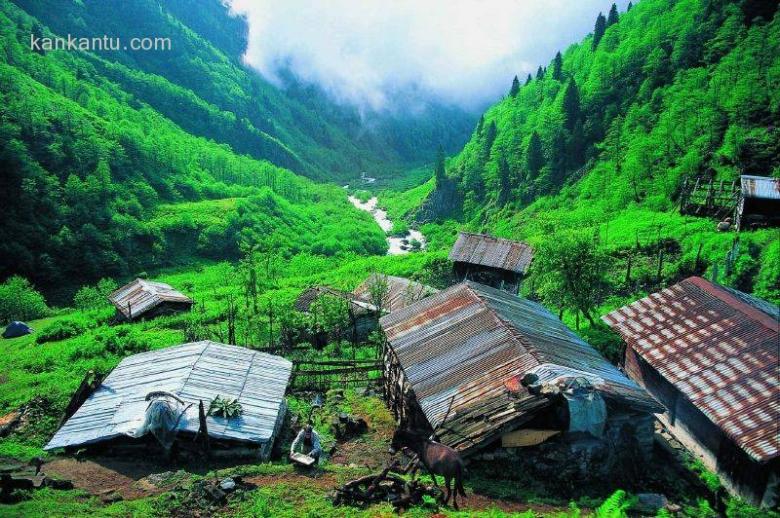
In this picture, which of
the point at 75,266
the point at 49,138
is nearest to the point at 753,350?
the point at 75,266

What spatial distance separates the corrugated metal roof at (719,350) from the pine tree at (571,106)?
80.3 m

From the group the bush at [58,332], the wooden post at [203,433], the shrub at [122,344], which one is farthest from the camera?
the bush at [58,332]

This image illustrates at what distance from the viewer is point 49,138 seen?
9288 cm

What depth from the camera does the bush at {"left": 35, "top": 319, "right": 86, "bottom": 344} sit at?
46.6m

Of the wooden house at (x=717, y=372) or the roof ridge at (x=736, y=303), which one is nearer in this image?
the wooden house at (x=717, y=372)

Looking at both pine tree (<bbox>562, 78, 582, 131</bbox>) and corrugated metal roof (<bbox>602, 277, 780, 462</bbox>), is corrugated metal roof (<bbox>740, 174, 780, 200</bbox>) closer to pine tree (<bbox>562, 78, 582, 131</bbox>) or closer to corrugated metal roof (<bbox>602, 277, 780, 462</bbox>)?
corrugated metal roof (<bbox>602, 277, 780, 462</bbox>)

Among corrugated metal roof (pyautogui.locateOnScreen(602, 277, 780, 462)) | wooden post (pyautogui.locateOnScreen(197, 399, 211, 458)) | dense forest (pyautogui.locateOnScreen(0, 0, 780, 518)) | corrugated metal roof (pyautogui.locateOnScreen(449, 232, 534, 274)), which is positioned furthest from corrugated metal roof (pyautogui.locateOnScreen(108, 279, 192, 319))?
corrugated metal roof (pyautogui.locateOnScreen(602, 277, 780, 462))

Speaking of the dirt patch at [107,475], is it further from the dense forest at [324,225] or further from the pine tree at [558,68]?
the pine tree at [558,68]

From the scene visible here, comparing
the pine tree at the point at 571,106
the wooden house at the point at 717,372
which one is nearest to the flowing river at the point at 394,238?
the pine tree at the point at 571,106

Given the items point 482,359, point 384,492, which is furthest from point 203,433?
point 482,359

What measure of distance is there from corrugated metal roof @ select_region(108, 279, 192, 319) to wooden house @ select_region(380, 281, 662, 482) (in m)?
35.6

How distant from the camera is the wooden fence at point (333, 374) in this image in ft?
94.3

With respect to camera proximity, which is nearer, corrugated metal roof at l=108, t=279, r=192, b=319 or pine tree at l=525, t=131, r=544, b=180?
corrugated metal roof at l=108, t=279, r=192, b=319

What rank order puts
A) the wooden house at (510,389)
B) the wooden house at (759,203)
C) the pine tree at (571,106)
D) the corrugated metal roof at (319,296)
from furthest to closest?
the pine tree at (571,106), the corrugated metal roof at (319,296), the wooden house at (759,203), the wooden house at (510,389)
